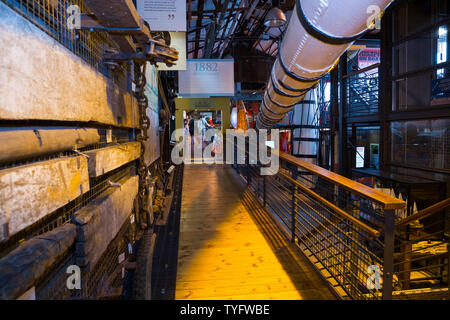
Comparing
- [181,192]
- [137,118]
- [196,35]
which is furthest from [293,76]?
[196,35]

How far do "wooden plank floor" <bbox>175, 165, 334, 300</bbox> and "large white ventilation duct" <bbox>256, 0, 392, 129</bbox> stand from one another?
1645 millimetres

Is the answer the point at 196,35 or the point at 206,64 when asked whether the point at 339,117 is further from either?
the point at 196,35

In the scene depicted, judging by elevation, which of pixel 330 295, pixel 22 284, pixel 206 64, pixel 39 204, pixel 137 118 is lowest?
pixel 330 295

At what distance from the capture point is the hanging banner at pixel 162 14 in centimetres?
347

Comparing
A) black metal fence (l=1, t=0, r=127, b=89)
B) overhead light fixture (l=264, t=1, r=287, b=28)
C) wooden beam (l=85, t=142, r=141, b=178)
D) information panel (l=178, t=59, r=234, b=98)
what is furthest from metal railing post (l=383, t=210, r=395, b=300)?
information panel (l=178, t=59, r=234, b=98)

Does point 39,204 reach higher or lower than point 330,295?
higher

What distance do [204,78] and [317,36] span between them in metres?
5.19

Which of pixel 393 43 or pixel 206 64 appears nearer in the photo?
pixel 393 43

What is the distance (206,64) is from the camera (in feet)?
22.7

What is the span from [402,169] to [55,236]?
20.9 ft

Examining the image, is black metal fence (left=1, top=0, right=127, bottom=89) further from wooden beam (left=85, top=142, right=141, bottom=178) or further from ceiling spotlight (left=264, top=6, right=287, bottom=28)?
ceiling spotlight (left=264, top=6, right=287, bottom=28)

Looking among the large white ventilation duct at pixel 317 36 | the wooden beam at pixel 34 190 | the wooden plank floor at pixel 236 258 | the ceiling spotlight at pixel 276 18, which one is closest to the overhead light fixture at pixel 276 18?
the ceiling spotlight at pixel 276 18

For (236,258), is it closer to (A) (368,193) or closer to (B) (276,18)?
(A) (368,193)

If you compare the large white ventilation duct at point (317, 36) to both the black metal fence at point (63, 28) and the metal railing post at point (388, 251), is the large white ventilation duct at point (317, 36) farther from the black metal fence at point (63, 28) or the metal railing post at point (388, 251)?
the black metal fence at point (63, 28)
